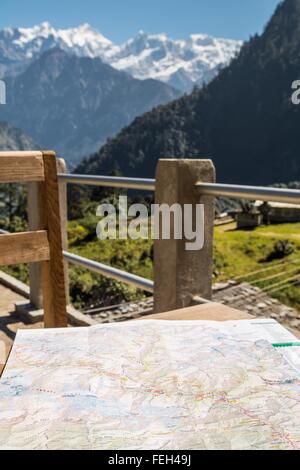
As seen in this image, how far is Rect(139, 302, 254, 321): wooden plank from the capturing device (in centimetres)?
106

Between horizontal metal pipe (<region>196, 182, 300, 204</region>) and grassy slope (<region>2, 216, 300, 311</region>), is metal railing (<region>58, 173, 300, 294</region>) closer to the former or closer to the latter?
horizontal metal pipe (<region>196, 182, 300, 204</region>)

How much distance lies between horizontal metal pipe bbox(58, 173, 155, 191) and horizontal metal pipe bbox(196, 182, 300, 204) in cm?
29

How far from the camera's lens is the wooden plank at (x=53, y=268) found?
1.28 m

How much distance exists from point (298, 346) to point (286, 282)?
88.2 feet

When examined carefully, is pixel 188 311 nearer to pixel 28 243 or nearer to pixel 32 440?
pixel 28 243

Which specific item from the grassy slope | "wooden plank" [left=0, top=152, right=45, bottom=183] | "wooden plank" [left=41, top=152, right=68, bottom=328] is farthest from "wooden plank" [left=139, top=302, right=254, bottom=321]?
the grassy slope

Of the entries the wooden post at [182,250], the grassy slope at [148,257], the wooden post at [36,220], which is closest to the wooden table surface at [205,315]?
the wooden post at [182,250]

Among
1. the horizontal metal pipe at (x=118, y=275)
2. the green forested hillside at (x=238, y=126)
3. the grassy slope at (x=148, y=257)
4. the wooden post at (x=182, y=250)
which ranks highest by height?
the green forested hillside at (x=238, y=126)

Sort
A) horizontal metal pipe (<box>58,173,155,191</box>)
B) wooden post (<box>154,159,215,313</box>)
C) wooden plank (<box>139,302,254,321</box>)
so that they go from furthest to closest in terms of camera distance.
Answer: horizontal metal pipe (<box>58,173,155,191</box>) < wooden post (<box>154,159,215,313</box>) < wooden plank (<box>139,302,254,321</box>)

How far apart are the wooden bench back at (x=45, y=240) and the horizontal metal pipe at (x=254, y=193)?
63 cm

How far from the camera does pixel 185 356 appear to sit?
83 centimetres

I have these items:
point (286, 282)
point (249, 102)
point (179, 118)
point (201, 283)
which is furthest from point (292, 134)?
point (201, 283)

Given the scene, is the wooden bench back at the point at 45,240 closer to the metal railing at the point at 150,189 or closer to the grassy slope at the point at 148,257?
the metal railing at the point at 150,189

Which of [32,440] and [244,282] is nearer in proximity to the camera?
[32,440]
